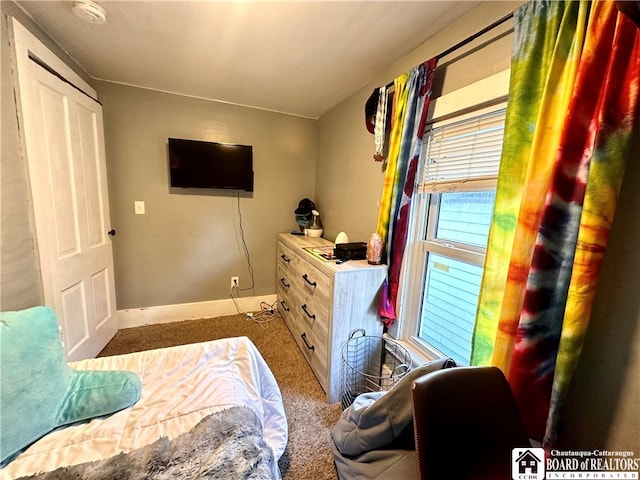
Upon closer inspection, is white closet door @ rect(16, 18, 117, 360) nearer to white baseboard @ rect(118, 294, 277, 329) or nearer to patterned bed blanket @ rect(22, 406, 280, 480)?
white baseboard @ rect(118, 294, 277, 329)

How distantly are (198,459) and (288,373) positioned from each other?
4.11ft

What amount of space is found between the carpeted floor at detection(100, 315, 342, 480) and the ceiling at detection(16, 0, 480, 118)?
2.28 m

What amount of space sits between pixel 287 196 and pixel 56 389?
2.41 meters

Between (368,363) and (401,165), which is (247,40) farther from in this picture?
(368,363)

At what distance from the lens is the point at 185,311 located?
2.74 metres

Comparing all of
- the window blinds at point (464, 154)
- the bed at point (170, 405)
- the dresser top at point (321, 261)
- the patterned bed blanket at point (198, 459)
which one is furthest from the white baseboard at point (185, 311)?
the window blinds at point (464, 154)

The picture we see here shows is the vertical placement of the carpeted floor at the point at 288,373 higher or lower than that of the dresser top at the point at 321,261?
lower

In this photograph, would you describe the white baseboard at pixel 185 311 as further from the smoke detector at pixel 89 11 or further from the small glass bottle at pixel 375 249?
the smoke detector at pixel 89 11

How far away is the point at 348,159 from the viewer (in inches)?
91.1

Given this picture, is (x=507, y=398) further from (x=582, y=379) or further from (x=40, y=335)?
(x=40, y=335)

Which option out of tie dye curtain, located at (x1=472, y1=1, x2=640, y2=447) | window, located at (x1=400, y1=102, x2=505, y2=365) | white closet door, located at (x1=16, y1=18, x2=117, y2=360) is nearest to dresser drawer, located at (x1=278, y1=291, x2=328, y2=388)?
window, located at (x1=400, y1=102, x2=505, y2=365)

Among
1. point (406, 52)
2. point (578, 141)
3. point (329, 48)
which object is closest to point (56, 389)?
point (578, 141)

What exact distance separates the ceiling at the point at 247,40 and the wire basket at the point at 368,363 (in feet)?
5.92

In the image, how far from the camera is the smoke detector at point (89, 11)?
1285mm
